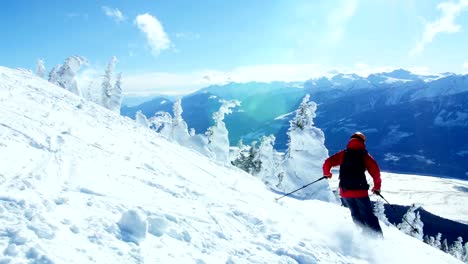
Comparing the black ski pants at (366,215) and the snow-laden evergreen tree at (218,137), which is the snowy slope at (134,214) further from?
the snow-laden evergreen tree at (218,137)

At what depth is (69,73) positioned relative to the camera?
48.5m

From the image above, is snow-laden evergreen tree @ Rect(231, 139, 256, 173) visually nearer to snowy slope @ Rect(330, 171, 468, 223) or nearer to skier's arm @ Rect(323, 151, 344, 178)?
skier's arm @ Rect(323, 151, 344, 178)

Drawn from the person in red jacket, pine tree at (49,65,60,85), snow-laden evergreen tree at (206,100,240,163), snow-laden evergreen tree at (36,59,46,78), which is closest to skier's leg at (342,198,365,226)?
the person in red jacket

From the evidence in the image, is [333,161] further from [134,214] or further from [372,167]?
[134,214]

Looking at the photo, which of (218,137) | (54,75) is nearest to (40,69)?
(54,75)

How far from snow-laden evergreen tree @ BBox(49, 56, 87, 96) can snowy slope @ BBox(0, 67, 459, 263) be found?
3821cm

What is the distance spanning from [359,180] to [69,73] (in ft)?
153

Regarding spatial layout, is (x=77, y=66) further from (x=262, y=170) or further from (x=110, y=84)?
(x=262, y=170)

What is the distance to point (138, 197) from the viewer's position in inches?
291

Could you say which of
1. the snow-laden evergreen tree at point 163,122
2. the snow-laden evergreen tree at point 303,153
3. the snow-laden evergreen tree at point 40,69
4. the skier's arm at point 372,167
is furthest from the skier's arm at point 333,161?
the snow-laden evergreen tree at point 40,69

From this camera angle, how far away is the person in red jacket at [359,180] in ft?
29.1

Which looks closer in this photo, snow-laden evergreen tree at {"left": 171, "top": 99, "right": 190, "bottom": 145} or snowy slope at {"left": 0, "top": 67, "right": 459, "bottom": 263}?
snowy slope at {"left": 0, "top": 67, "right": 459, "bottom": 263}

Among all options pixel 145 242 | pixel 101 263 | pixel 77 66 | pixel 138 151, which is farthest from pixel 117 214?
pixel 77 66

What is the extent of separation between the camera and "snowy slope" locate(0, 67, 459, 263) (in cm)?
504
